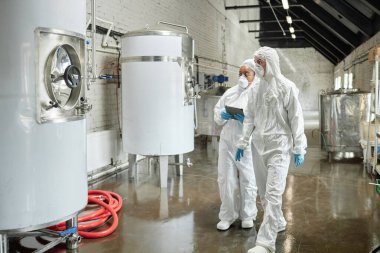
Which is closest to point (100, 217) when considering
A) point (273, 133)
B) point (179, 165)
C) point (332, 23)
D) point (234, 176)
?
point (234, 176)

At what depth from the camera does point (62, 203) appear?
7.55ft

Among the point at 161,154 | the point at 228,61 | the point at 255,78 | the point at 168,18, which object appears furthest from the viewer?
the point at 228,61

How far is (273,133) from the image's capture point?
264 cm

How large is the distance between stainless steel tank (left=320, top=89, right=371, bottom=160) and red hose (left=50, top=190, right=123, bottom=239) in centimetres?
387

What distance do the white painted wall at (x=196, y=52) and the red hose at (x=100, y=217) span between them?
995mm

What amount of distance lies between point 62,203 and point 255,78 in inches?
66.1

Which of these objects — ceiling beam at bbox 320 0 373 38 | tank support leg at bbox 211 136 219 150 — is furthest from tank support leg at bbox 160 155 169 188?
ceiling beam at bbox 320 0 373 38

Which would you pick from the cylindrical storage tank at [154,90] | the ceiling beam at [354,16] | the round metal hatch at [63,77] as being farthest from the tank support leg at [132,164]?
the ceiling beam at [354,16]

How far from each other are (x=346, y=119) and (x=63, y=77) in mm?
4973

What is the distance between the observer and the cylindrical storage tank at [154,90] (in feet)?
13.9

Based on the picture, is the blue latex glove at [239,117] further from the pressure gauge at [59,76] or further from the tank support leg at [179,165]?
the tank support leg at [179,165]

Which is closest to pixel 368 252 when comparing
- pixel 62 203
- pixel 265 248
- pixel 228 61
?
pixel 265 248

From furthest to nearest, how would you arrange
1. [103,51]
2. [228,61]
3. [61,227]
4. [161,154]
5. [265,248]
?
[228,61] → [103,51] → [161,154] → [61,227] → [265,248]

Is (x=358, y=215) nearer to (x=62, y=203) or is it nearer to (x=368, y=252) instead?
(x=368, y=252)
